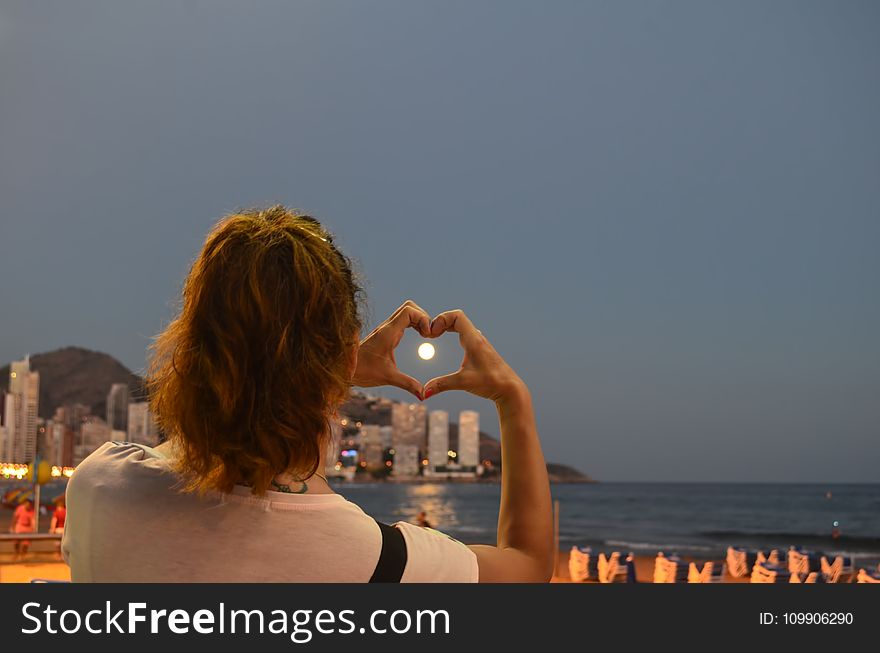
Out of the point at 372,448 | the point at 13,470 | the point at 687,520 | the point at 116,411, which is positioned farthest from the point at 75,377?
the point at 13,470

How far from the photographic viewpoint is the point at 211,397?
73cm

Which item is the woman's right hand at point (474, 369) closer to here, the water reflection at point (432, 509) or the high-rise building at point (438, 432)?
the water reflection at point (432, 509)

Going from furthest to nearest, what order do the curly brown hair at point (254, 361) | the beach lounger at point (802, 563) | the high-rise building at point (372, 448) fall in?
the high-rise building at point (372, 448) → the beach lounger at point (802, 563) → the curly brown hair at point (254, 361)

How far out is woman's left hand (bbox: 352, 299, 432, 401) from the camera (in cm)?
85

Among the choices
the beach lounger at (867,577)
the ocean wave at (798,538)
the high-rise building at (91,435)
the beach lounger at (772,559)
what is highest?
the high-rise building at (91,435)

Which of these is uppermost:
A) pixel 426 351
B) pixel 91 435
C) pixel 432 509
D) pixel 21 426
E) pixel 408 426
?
pixel 426 351

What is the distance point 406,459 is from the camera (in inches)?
3108

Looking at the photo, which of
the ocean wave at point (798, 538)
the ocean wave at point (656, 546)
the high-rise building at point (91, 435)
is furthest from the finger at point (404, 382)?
the high-rise building at point (91, 435)

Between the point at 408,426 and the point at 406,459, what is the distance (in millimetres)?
9107

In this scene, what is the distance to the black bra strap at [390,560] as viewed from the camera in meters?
0.72

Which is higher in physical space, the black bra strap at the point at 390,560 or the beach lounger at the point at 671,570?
the black bra strap at the point at 390,560

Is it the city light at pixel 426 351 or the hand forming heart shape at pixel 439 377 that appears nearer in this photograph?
the hand forming heart shape at pixel 439 377

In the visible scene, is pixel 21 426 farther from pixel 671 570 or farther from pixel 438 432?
pixel 438 432
